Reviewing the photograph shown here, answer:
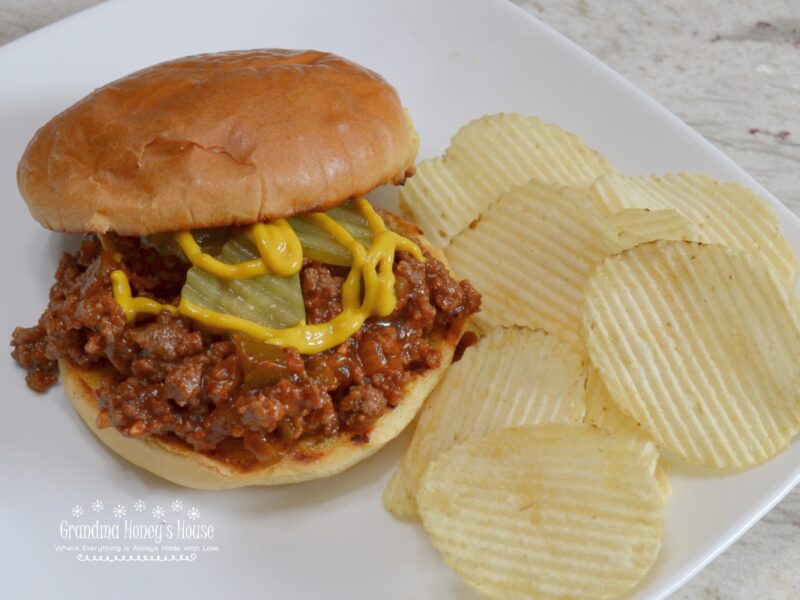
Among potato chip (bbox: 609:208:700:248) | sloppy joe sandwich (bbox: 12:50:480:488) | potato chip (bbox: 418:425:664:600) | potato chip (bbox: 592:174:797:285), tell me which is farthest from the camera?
potato chip (bbox: 592:174:797:285)

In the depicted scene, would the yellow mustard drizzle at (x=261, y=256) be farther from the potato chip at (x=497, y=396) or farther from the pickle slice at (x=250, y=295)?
the potato chip at (x=497, y=396)

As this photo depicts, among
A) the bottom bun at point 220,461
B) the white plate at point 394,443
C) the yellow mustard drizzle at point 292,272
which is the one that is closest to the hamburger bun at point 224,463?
the bottom bun at point 220,461

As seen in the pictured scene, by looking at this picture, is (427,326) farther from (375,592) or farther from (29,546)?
(29,546)

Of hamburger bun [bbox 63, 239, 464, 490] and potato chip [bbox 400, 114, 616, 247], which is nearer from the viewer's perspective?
hamburger bun [bbox 63, 239, 464, 490]

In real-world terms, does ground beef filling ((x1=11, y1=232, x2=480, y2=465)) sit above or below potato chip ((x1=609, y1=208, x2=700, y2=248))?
below

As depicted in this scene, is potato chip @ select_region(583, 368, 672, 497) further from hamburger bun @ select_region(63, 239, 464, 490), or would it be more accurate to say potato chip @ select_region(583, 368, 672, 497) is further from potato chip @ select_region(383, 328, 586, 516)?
hamburger bun @ select_region(63, 239, 464, 490)

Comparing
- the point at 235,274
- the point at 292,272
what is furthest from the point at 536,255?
the point at 235,274

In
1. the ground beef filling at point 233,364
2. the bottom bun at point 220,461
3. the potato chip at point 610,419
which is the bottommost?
the bottom bun at point 220,461

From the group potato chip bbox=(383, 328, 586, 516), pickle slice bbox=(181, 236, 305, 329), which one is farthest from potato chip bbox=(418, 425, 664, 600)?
pickle slice bbox=(181, 236, 305, 329)

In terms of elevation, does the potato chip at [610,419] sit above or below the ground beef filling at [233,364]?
below
